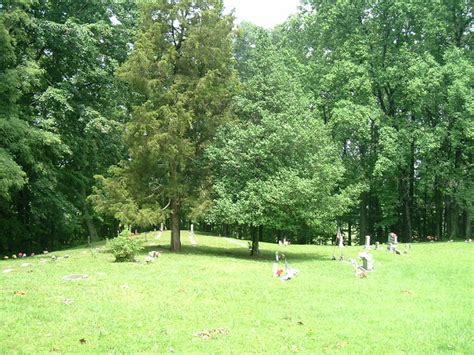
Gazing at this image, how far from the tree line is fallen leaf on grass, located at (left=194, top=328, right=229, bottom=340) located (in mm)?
13363

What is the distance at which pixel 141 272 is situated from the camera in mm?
17484

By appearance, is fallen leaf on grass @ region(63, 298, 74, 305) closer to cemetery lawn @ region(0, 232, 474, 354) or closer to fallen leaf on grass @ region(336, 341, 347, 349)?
cemetery lawn @ region(0, 232, 474, 354)

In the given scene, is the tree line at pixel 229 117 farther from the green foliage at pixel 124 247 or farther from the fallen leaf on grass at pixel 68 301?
the fallen leaf on grass at pixel 68 301

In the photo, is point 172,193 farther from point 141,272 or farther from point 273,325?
point 273,325

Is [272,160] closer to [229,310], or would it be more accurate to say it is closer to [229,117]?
[229,117]

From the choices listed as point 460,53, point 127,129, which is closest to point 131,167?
point 127,129

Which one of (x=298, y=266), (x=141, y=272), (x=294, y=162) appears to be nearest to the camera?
(x=141, y=272)

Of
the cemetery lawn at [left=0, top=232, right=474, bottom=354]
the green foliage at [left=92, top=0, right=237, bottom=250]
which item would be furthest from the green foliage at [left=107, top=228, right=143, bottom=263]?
the green foliage at [left=92, top=0, right=237, bottom=250]

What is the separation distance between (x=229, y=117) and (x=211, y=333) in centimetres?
1805

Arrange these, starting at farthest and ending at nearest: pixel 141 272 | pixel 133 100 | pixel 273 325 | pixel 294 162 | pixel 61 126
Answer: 1. pixel 61 126
2. pixel 133 100
3. pixel 294 162
4. pixel 141 272
5. pixel 273 325

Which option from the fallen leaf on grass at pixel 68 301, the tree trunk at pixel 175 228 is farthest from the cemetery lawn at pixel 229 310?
the tree trunk at pixel 175 228

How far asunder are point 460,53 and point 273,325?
31471 mm

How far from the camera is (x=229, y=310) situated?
11.8m

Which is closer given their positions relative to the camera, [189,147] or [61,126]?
→ [189,147]
